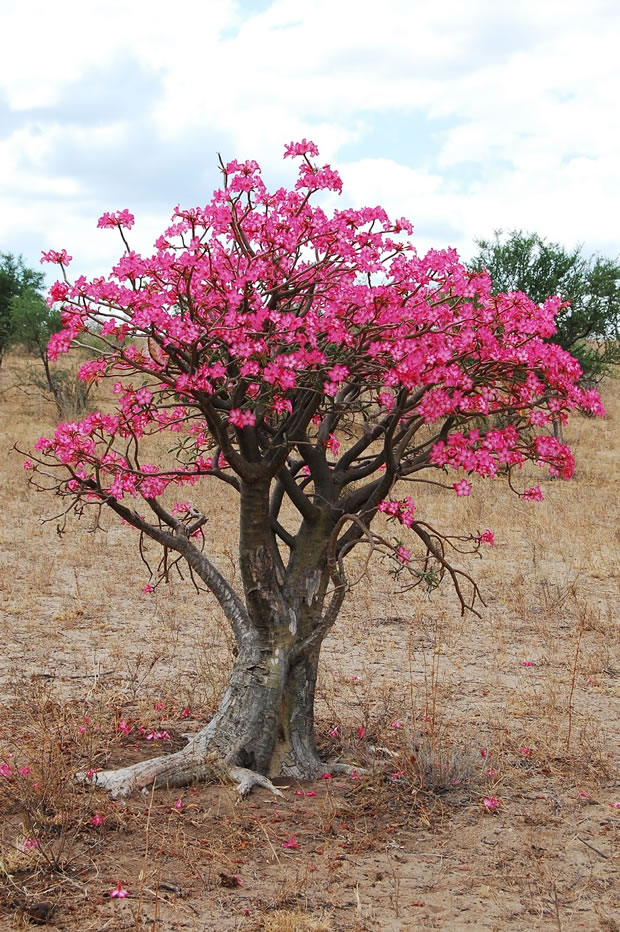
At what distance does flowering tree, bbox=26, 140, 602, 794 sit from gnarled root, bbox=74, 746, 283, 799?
2 centimetres

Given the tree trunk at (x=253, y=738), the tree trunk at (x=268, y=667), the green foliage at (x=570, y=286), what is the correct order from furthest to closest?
the green foliage at (x=570, y=286)
the tree trunk at (x=268, y=667)
the tree trunk at (x=253, y=738)

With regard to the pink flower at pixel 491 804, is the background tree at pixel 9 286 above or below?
above

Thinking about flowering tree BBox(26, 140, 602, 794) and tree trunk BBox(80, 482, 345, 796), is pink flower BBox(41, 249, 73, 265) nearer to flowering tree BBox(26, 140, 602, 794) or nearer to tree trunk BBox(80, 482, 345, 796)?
flowering tree BBox(26, 140, 602, 794)

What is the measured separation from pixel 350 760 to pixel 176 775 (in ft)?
4.24

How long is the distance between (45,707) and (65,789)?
1281mm

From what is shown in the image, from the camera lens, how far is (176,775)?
195 inches

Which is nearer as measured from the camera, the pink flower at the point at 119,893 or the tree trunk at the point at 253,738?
the pink flower at the point at 119,893

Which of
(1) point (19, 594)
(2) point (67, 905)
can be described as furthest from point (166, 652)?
(2) point (67, 905)

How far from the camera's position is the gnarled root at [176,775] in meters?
4.88

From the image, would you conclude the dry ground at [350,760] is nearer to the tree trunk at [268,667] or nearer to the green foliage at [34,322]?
the tree trunk at [268,667]

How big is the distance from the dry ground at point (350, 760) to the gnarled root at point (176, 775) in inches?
3.2

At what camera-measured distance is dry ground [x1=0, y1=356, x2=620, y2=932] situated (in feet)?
12.8

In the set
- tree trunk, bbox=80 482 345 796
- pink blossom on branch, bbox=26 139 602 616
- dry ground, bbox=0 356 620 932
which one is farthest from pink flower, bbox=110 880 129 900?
pink blossom on branch, bbox=26 139 602 616

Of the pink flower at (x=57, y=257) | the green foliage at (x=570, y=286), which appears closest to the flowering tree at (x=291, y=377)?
the pink flower at (x=57, y=257)
